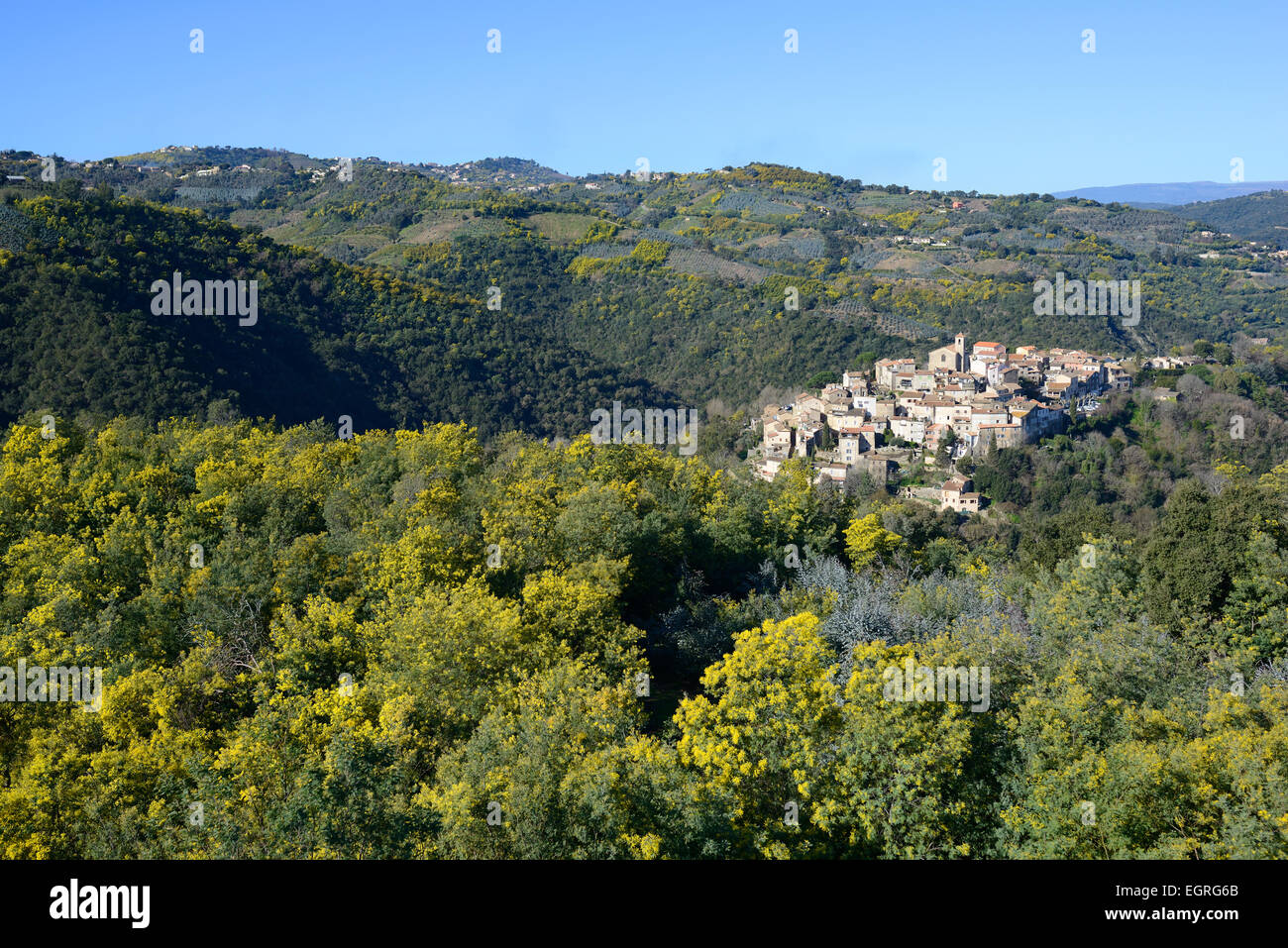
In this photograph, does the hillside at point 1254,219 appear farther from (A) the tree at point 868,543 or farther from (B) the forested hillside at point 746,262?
(A) the tree at point 868,543

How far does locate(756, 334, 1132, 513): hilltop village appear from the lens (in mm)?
60594

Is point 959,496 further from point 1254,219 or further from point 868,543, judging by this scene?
point 1254,219

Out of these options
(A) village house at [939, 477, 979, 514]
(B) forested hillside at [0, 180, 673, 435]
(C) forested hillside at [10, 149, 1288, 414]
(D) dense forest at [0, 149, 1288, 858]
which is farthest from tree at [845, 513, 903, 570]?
(C) forested hillside at [10, 149, 1288, 414]

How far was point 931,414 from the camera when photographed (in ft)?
220

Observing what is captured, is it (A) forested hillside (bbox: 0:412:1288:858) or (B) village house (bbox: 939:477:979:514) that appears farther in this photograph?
(B) village house (bbox: 939:477:979:514)

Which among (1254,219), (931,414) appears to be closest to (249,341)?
(931,414)

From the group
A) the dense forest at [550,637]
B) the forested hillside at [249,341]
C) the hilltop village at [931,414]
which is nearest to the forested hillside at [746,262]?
the forested hillside at [249,341]

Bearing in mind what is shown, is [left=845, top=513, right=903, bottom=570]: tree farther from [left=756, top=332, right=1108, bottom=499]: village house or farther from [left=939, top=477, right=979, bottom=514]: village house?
[left=939, top=477, right=979, bottom=514]: village house

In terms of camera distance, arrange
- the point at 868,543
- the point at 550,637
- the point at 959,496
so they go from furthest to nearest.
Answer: the point at 959,496
the point at 868,543
the point at 550,637

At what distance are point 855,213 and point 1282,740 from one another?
158m

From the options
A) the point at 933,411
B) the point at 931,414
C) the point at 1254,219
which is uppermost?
the point at 1254,219

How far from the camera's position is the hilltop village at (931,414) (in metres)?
60.6

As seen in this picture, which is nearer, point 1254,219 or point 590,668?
point 590,668

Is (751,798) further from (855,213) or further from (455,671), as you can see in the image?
(855,213)
